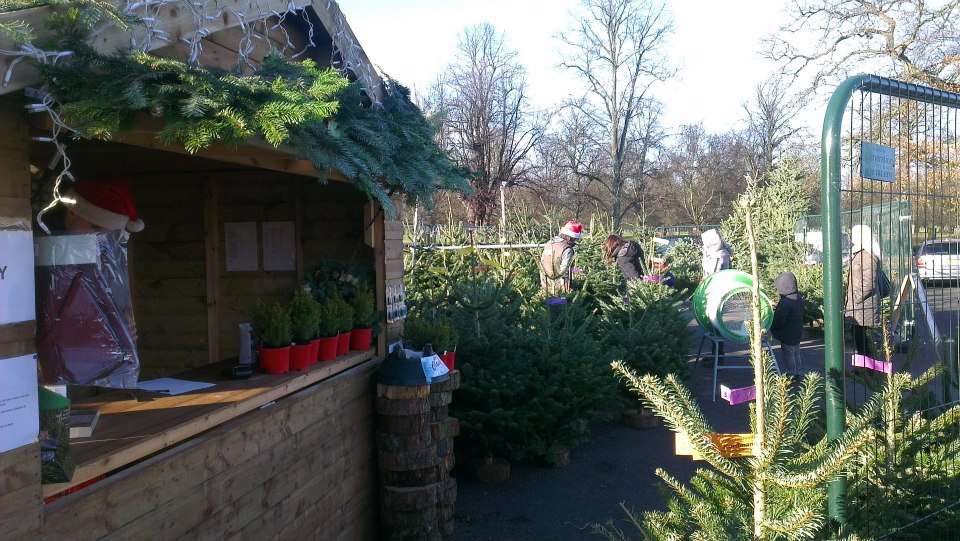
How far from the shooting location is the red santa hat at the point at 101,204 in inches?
153

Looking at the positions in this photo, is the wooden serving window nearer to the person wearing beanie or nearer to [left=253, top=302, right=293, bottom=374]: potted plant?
[left=253, top=302, right=293, bottom=374]: potted plant

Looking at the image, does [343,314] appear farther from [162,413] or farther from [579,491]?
[579,491]

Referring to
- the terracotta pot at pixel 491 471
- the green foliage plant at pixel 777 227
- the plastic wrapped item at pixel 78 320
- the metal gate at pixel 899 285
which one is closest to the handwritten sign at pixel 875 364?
the metal gate at pixel 899 285

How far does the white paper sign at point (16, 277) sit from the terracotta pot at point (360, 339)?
284 cm

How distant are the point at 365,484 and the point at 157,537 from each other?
2.22 meters

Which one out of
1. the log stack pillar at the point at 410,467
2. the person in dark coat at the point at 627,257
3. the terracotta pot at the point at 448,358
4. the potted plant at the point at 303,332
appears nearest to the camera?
the potted plant at the point at 303,332

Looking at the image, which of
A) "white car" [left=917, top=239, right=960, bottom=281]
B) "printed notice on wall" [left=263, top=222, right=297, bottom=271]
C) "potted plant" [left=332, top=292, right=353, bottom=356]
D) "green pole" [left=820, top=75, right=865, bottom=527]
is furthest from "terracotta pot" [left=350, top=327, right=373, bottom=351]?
"white car" [left=917, top=239, right=960, bottom=281]

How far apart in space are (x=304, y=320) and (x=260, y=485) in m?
1.05

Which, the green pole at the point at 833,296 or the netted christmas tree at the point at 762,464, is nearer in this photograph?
the netted christmas tree at the point at 762,464

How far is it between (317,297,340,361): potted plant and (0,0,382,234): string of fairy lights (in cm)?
135

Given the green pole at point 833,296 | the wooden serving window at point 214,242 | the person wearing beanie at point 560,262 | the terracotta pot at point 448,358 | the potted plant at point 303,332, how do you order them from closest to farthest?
the green pole at point 833,296, the potted plant at point 303,332, the terracotta pot at point 448,358, the wooden serving window at point 214,242, the person wearing beanie at point 560,262

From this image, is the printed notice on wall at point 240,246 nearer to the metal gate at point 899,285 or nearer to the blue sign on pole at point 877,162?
the metal gate at point 899,285

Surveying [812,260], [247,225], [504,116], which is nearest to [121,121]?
[247,225]

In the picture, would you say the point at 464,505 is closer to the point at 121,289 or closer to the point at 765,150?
the point at 121,289
